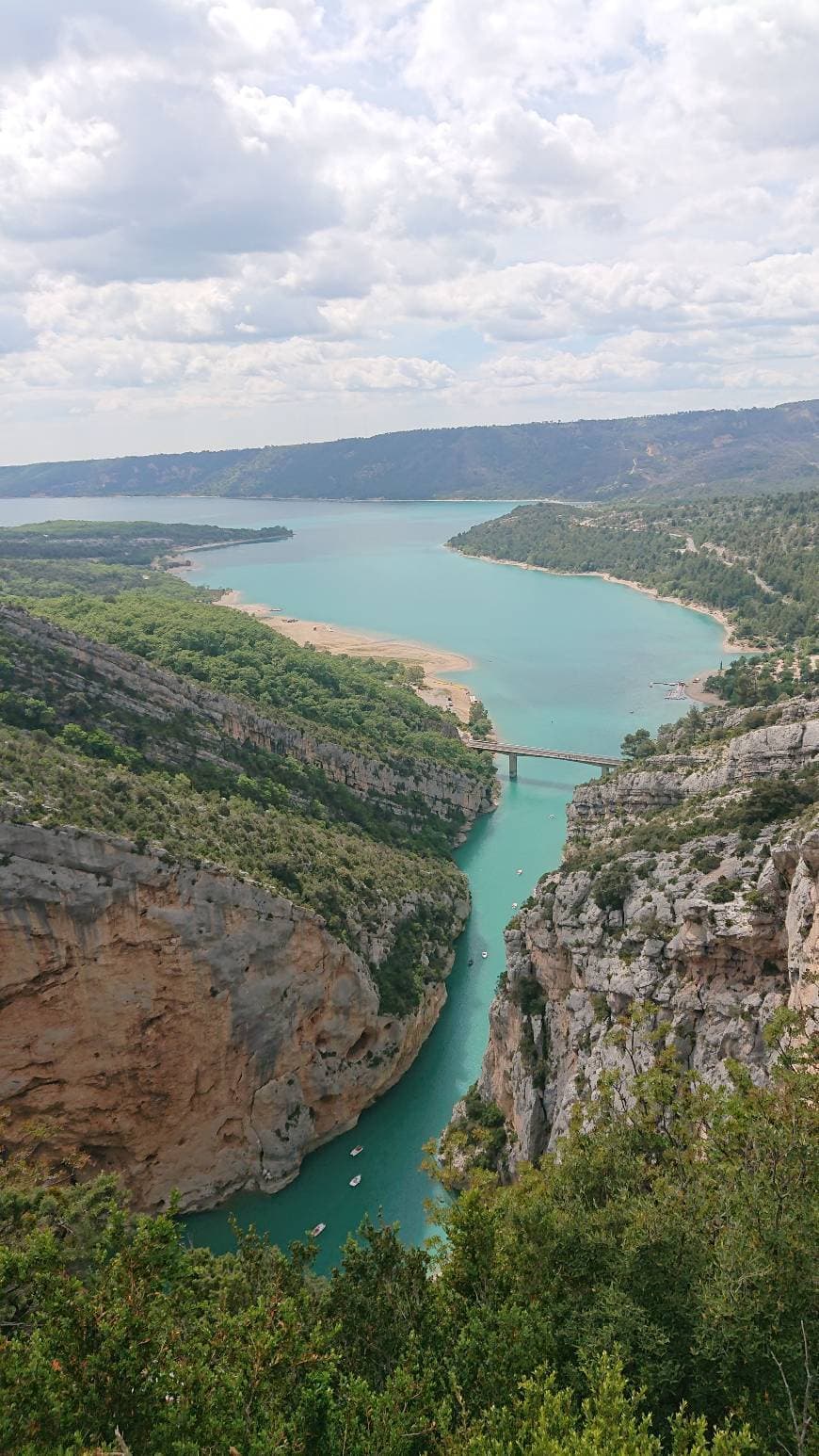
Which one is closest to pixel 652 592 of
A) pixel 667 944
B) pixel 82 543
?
pixel 82 543

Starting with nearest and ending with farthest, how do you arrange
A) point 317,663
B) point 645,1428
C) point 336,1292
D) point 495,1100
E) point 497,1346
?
point 645,1428, point 497,1346, point 336,1292, point 495,1100, point 317,663

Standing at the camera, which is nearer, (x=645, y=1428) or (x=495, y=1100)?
(x=645, y=1428)

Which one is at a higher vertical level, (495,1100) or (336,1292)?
(336,1292)

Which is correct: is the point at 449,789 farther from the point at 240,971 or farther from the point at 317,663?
the point at 240,971

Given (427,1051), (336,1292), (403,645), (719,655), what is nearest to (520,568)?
(403,645)

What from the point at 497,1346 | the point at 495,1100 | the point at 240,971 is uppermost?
the point at 497,1346

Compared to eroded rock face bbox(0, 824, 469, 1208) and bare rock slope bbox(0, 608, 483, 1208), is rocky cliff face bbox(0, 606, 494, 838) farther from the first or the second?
eroded rock face bbox(0, 824, 469, 1208)

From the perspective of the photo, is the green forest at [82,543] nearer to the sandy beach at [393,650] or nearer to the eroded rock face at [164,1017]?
the sandy beach at [393,650]
